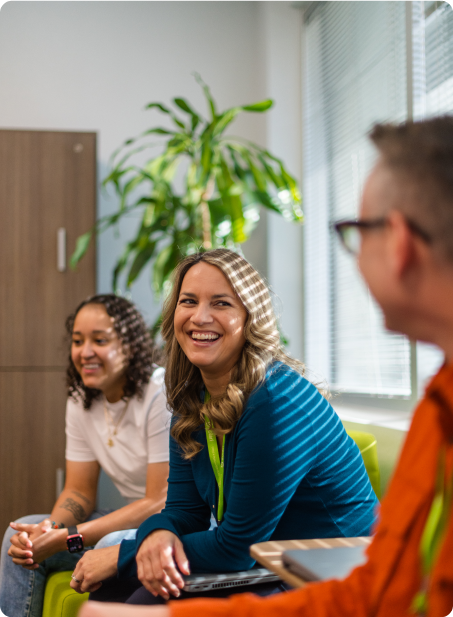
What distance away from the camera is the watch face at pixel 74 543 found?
178cm

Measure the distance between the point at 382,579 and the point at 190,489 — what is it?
0.97 metres

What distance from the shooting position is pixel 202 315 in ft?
4.92

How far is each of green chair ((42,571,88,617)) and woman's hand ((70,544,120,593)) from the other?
9.4 inches

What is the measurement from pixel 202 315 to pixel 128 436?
75cm

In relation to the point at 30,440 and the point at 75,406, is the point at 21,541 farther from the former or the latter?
the point at 30,440

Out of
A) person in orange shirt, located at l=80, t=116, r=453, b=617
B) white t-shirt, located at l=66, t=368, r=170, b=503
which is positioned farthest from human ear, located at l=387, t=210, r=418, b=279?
white t-shirt, located at l=66, t=368, r=170, b=503

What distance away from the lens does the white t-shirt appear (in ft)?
6.45

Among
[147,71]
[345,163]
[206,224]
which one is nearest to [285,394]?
[206,224]

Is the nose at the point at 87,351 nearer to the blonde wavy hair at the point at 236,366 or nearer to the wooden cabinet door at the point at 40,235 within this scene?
the blonde wavy hair at the point at 236,366

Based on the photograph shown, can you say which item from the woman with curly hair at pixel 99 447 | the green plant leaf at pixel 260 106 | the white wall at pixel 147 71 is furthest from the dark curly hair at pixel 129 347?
the white wall at pixel 147 71

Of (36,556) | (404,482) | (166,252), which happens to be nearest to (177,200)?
(166,252)

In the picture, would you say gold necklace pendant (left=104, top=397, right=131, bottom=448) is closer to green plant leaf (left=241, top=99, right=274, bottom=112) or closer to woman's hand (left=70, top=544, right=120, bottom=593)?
woman's hand (left=70, top=544, right=120, bottom=593)

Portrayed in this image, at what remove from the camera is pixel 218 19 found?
12.1 feet

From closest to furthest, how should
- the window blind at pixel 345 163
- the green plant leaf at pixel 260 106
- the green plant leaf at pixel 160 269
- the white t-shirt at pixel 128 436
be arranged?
the white t-shirt at pixel 128 436 → the window blind at pixel 345 163 → the green plant leaf at pixel 260 106 → the green plant leaf at pixel 160 269
